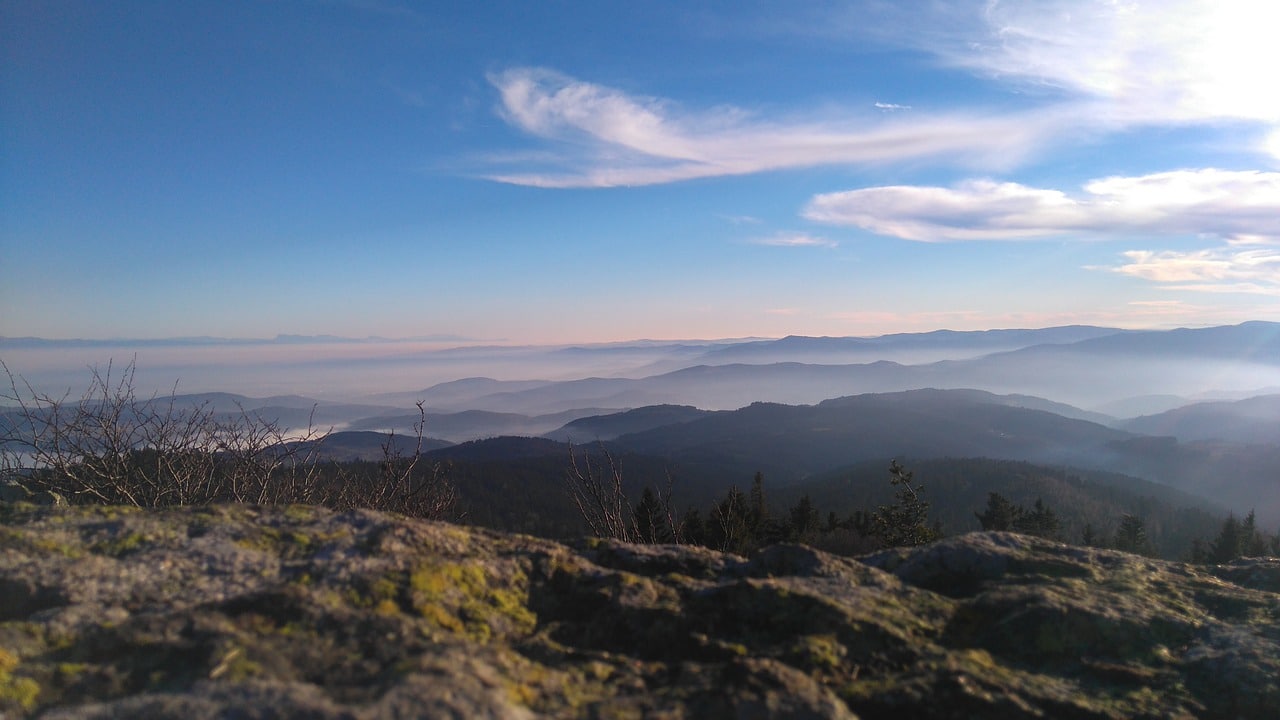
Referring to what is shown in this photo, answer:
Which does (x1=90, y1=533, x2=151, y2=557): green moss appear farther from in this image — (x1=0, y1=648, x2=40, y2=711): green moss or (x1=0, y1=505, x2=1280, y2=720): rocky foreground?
(x1=0, y1=648, x2=40, y2=711): green moss

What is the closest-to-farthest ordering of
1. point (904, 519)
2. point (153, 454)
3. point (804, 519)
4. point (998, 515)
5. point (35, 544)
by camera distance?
point (35, 544) → point (153, 454) → point (904, 519) → point (998, 515) → point (804, 519)

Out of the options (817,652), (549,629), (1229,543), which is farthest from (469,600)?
(1229,543)

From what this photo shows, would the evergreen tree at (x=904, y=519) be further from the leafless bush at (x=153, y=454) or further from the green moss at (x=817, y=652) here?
→ the green moss at (x=817, y=652)

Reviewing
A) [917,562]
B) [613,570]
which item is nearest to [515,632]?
[613,570]

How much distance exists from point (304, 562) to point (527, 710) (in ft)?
6.67

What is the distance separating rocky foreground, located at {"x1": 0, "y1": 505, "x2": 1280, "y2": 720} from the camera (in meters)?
2.81

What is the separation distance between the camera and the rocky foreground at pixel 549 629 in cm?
281

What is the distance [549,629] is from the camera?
12.8 feet

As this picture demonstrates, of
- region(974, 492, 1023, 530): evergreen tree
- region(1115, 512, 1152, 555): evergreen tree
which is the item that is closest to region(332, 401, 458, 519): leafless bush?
region(974, 492, 1023, 530): evergreen tree

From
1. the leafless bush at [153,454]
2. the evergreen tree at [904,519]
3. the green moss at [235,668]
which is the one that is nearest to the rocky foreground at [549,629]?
the green moss at [235,668]

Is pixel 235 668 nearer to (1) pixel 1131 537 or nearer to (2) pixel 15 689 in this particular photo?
(2) pixel 15 689

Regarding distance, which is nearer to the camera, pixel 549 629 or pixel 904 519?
pixel 549 629

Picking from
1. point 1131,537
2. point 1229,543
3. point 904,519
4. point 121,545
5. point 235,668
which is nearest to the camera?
point 235,668

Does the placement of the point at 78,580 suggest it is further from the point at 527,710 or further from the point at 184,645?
the point at 527,710
